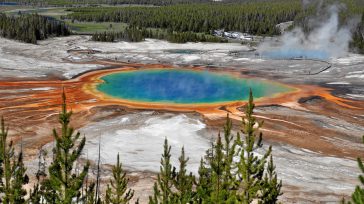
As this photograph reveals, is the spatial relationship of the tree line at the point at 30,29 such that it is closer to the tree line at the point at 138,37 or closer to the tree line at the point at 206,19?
the tree line at the point at 138,37

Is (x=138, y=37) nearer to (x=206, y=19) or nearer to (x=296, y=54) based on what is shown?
(x=206, y=19)

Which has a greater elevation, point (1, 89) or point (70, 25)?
point (70, 25)

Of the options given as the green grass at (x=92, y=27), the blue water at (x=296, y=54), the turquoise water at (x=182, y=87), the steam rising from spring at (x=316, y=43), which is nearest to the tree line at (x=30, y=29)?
the green grass at (x=92, y=27)

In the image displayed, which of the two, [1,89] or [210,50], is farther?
[210,50]

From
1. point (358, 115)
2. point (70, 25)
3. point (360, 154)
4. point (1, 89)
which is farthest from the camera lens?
point (70, 25)

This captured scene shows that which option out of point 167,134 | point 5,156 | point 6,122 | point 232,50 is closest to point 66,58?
point 232,50

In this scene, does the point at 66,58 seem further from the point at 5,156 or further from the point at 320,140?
the point at 5,156
